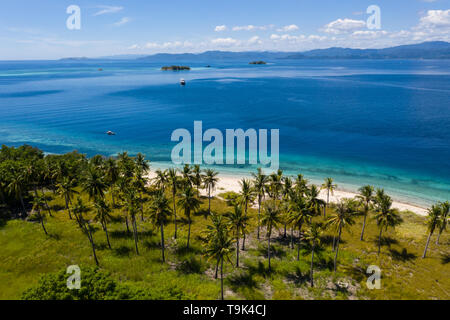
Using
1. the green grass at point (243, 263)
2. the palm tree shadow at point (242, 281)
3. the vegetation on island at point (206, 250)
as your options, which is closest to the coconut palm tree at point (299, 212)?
the vegetation on island at point (206, 250)

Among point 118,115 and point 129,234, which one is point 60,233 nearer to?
point 129,234

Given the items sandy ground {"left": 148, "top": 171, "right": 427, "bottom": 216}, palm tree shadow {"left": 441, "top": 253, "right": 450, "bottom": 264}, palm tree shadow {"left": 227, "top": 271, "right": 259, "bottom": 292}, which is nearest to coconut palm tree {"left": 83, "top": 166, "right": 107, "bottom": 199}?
sandy ground {"left": 148, "top": 171, "right": 427, "bottom": 216}

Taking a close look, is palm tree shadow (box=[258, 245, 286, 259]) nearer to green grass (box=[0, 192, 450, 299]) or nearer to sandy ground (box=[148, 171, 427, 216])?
green grass (box=[0, 192, 450, 299])

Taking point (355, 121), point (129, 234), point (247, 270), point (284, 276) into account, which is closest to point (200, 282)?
point (247, 270)

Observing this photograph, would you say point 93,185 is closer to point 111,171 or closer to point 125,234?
point 111,171

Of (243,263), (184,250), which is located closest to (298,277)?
(243,263)

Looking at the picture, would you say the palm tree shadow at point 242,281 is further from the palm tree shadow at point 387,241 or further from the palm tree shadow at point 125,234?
the palm tree shadow at point 387,241
